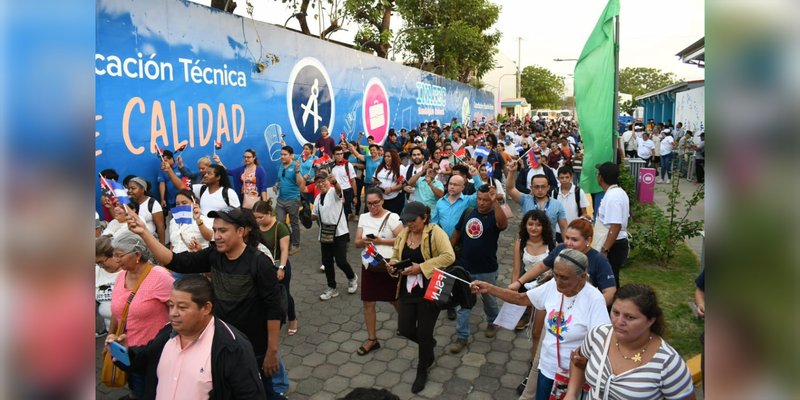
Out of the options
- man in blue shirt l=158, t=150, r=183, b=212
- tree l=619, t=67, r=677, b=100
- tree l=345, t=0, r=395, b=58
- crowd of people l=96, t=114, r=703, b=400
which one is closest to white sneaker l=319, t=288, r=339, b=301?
crowd of people l=96, t=114, r=703, b=400

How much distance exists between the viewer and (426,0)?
2527 centimetres

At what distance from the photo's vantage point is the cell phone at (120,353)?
124 inches

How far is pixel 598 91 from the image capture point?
Result: 20.3 ft

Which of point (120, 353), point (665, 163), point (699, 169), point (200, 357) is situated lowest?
point (120, 353)

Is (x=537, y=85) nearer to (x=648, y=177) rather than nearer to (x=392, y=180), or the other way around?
(x=648, y=177)

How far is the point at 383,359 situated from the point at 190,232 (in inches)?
87.3

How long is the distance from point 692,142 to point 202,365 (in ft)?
59.8

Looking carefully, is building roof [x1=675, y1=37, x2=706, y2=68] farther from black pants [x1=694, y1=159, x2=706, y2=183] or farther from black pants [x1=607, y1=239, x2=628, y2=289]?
black pants [x1=607, y1=239, x2=628, y2=289]

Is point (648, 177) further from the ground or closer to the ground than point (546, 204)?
further from the ground

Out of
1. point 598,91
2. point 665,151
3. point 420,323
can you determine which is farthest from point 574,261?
point 665,151

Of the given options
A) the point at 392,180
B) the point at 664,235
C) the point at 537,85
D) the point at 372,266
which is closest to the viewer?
the point at 372,266
